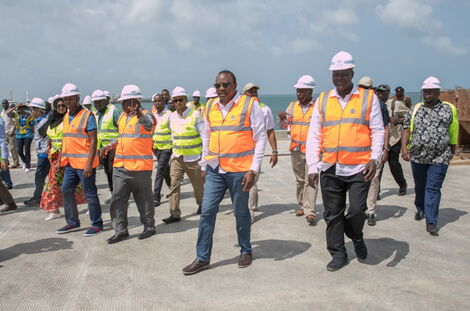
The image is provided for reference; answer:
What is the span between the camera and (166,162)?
8203 millimetres

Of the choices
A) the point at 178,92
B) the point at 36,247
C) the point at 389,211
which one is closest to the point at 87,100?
the point at 178,92

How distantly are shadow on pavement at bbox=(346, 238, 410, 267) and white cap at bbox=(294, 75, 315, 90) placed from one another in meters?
2.28

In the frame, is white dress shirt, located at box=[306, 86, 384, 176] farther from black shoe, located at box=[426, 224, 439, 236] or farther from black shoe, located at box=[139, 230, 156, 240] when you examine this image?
black shoe, located at box=[139, 230, 156, 240]

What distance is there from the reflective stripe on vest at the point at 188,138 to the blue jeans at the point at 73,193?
1332 millimetres

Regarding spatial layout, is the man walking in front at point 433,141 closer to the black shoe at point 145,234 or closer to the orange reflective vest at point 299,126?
the orange reflective vest at point 299,126

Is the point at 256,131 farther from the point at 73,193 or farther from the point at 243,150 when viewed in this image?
the point at 73,193

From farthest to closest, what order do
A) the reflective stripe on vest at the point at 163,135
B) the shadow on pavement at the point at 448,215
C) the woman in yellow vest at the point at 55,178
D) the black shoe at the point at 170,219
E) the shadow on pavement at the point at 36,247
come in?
the reflective stripe on vest at the point at 163,135 < the woman in yellow vest at the point at 55,178 < the black shoe at the point at 170,219 < the shadow on pavement at the point at 448,215 < the shadow on pavement at the point at 36,247

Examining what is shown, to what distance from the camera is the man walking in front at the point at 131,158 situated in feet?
19.2

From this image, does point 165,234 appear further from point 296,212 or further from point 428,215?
point 428,215

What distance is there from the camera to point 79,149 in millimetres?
6184

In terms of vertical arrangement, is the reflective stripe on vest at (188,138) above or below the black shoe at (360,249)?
above

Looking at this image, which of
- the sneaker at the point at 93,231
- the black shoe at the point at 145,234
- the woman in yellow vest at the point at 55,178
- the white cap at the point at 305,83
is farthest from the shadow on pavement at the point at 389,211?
the woman in yellow vest at the point at 55,178

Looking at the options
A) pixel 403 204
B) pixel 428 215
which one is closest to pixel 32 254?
pixel 428 215

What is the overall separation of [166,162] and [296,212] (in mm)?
2531
